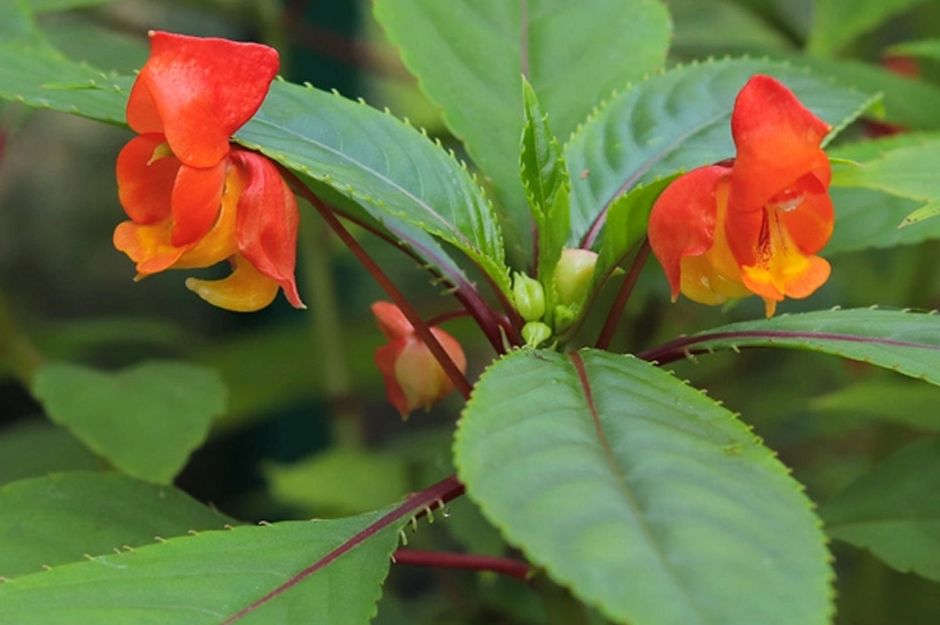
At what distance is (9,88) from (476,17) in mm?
381

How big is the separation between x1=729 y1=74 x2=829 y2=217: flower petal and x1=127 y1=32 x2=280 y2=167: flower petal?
27 cm

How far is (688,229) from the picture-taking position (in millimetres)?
683

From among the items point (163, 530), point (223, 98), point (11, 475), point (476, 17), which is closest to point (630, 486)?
point (223, 98)

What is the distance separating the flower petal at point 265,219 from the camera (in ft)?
2.28

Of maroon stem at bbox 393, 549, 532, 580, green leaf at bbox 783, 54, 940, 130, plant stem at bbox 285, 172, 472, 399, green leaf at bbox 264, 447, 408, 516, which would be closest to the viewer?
plant stem at bbox 285, 172, 472, 399

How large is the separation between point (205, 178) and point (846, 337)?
0.40 m

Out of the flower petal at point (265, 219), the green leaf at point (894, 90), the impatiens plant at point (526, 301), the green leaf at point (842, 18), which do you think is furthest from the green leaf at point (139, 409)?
the green leaf at point (842, 18)

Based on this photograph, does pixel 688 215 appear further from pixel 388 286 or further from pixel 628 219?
pixel 388 286

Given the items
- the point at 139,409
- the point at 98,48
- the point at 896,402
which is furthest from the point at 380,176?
the point at 98,48

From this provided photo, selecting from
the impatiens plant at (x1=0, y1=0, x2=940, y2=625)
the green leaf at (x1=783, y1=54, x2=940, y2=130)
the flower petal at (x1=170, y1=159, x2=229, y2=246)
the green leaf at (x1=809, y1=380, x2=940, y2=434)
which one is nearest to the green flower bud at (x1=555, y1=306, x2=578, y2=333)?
the impatiens plant at (x1=0, y1=0, x2=940, y2=625)

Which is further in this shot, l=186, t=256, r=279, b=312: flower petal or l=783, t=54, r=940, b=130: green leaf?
l=783, t=54, r=940, b=130: green leaf

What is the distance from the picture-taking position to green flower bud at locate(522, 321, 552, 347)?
75 centimetres

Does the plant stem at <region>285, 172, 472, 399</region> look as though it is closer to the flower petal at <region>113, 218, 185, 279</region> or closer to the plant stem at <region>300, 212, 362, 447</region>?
the flower petal at <region>113, 218, 185, 279</region>

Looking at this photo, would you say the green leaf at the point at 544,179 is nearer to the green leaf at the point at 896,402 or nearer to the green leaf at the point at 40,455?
the green leaf at the point at 896,402
